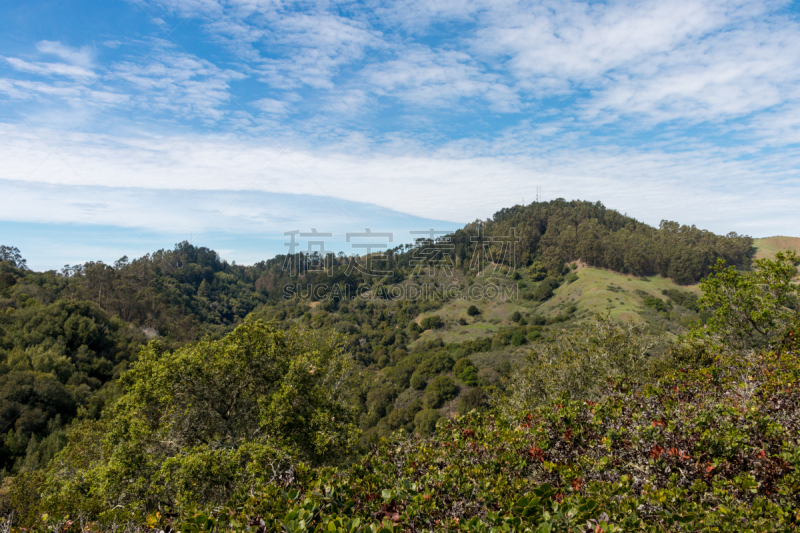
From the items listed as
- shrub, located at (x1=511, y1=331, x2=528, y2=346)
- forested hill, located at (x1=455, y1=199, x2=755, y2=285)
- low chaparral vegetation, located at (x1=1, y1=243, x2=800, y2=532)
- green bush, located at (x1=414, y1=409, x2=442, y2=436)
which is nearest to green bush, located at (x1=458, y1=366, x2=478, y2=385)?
green bush, located at (x1=414, y1=409, x2=442, y2=436)

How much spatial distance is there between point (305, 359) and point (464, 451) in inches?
305

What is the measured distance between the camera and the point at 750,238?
4026 inches

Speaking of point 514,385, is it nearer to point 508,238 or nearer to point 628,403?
point 628,403

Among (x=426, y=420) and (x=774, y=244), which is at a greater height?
(x=774, y=244)

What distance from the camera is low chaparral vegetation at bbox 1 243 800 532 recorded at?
3527 mm

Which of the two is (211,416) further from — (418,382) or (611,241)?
(611,241)

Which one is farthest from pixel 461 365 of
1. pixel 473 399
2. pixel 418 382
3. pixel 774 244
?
pixel 774 244

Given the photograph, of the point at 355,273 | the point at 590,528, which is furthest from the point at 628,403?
the point at 355,273

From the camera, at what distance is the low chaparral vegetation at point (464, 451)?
3.53 metres

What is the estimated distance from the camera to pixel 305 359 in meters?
12.2

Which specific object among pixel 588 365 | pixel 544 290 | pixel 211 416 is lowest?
pixel 211 416

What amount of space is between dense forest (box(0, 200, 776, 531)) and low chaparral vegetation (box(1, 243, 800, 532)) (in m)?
0.08

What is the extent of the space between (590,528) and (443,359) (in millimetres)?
62544

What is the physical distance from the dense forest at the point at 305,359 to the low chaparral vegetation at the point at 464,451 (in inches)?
3.1
